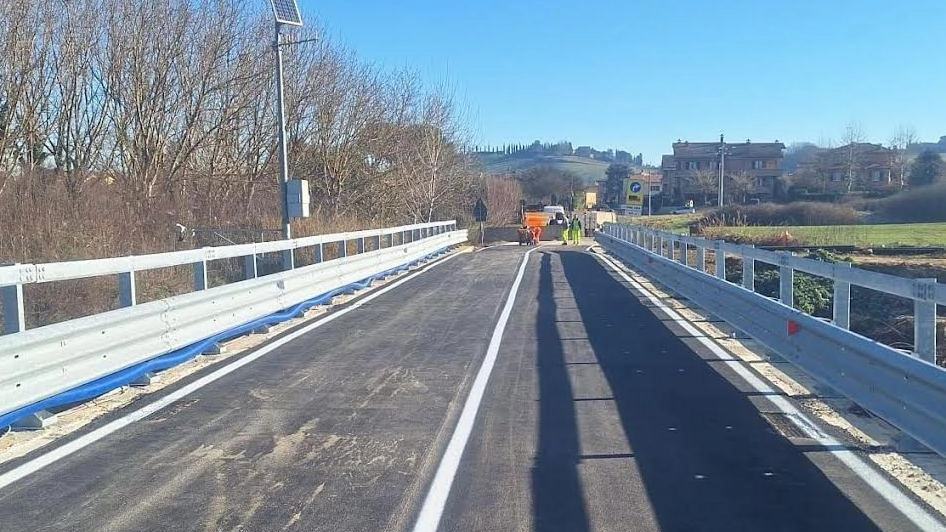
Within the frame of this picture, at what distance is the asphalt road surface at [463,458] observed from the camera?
5199 mm

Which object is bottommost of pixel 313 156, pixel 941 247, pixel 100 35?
pixel 941 247

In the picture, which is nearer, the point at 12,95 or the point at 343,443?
the point at 343,443

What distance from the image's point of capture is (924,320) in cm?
645

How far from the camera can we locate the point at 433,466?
616cm

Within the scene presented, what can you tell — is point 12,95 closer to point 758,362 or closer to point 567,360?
point 567,360

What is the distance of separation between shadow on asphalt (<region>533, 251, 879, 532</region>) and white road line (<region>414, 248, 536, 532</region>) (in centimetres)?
58

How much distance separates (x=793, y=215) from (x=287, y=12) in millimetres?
50884

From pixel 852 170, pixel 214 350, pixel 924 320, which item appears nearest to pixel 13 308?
pixel 214 350

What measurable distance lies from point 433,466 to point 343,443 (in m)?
0.94

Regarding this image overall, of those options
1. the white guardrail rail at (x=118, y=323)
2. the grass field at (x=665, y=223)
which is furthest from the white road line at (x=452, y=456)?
the grass field at (x=665, y=223)

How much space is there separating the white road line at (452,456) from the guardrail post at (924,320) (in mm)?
3475

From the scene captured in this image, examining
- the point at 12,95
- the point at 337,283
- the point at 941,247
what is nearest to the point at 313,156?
the point at 12,95

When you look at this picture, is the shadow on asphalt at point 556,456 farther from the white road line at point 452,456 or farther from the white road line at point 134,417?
the white road line at point 134,417

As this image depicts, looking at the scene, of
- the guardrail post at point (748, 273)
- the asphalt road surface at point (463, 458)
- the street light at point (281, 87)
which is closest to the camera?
the asphalt road surface at point (463, 458)
